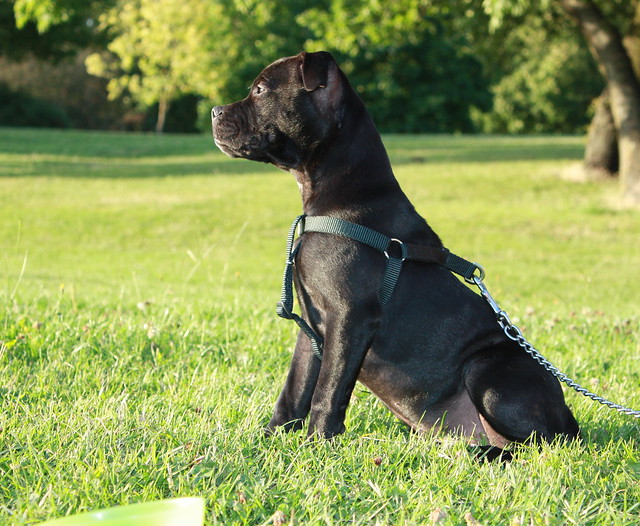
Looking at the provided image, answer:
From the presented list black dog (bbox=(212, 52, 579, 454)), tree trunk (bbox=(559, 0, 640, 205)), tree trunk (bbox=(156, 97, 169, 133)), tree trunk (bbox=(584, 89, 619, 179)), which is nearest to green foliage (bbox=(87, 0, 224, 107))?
tree trunk (bbox=(156, 97, 169, 133))

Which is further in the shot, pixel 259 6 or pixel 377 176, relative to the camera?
pixel 259 6

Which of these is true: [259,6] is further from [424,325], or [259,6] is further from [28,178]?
[424,325]

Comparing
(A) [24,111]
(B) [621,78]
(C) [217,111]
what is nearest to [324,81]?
(C) [217,111]

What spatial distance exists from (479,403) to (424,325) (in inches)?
16.1

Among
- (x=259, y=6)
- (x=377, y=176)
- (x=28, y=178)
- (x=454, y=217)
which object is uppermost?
(x=259, y=6)

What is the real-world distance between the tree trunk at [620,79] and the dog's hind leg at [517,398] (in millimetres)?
15068

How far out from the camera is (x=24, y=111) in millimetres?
42188

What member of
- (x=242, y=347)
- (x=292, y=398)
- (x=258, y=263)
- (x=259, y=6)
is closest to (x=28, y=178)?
(x=259, y=6)

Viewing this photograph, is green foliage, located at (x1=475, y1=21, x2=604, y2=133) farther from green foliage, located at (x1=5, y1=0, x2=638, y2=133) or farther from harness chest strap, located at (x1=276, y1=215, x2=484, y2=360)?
harness chest strap, located at (x1=276, y1=215, x2=484, y2=360)

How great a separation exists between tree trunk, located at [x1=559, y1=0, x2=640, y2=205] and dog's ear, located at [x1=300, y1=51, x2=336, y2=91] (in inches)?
603

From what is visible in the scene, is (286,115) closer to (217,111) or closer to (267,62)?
(217,111)

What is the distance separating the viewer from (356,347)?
332cm

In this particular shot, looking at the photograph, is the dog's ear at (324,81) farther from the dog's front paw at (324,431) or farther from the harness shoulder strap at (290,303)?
the dog's front paw at (324,431)

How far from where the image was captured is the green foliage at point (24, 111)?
41938mm
